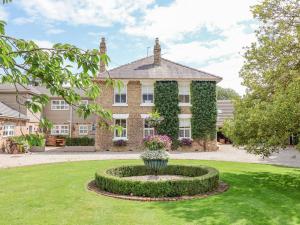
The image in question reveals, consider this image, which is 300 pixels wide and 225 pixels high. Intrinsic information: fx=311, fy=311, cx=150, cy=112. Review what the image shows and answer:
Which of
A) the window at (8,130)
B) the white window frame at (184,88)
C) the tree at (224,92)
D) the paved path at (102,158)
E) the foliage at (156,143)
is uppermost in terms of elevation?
the tree at (224,92)

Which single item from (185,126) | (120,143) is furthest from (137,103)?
(185,126)

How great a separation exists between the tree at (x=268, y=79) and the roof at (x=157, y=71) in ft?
49.5

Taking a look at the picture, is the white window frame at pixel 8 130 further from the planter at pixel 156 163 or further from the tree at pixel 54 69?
the tree at pixel 54 69

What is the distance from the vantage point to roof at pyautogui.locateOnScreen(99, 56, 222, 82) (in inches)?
1227

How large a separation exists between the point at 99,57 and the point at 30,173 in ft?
52.2

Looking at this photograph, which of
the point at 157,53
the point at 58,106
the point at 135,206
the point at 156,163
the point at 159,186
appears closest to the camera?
the point at 135,206

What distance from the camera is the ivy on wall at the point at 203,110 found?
31.1 m

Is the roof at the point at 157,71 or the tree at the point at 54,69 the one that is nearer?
the tree at the point at 54,69

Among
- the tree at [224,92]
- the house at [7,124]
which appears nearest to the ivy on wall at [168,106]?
the house at [7,124]

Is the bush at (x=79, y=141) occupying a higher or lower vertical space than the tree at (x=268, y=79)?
lower

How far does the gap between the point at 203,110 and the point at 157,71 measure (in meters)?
6.16

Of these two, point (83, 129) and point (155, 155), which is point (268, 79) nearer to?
point (155, 155)

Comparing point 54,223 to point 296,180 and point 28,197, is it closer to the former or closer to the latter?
point 28,197

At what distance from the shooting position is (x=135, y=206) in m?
10.8
